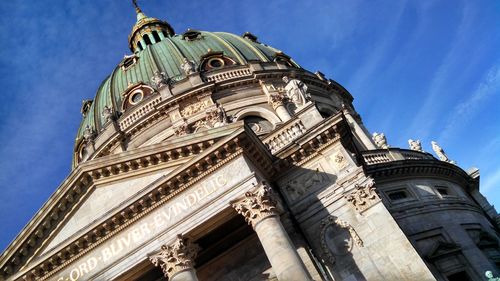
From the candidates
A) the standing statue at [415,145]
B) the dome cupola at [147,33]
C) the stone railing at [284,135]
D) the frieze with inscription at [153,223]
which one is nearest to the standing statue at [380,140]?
the standing statue at [415,145]

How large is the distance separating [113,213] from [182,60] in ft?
62.3

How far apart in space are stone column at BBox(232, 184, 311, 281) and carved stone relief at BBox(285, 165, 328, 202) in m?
2.43

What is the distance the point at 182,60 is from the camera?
106 ft

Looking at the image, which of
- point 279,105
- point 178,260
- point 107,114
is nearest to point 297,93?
point 279,105

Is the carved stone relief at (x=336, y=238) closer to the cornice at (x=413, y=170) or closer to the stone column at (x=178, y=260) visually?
the stone column at (x=178, y=260)

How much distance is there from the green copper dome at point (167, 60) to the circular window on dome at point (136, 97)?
24.7 inches

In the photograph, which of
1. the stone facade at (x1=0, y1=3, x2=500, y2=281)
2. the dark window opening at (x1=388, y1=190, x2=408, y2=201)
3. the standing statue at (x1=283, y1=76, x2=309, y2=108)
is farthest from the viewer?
the dark window opening at (x1=388, y1=190, x2=408, y2=201)

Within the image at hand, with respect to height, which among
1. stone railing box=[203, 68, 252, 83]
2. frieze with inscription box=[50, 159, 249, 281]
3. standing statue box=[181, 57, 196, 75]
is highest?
standing statue box=[181, 57, 196, 75]

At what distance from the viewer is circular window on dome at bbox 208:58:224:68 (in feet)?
101

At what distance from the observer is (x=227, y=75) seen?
1144 inches

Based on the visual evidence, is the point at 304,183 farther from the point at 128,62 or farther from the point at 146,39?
the point at 146,39

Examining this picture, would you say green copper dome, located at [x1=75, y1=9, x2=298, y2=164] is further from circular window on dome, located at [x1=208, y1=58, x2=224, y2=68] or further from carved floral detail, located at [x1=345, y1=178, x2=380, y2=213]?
carved floral detail, located at [x1=345, y1=178, x2=380, y2=213]

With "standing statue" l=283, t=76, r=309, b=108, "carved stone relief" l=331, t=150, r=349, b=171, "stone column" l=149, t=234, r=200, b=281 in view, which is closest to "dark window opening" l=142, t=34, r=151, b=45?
"standing statue" l=283, t=76, r=309, b=108

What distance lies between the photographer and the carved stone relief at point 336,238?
14812mm
